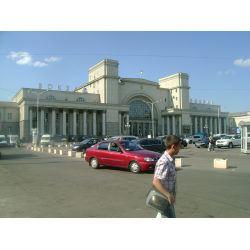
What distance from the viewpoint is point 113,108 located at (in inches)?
2697

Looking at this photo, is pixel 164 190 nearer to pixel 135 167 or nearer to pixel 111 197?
pixel 111 197

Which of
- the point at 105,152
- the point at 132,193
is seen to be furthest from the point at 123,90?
the point at 132,193

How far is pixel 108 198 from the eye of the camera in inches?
257

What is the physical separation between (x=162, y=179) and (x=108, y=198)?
3.74 m

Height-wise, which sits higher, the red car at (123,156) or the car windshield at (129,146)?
the car windshield at (129,146)

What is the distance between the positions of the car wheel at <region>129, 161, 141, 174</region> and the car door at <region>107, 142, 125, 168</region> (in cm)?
48

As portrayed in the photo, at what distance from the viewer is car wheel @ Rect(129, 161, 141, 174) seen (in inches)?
428

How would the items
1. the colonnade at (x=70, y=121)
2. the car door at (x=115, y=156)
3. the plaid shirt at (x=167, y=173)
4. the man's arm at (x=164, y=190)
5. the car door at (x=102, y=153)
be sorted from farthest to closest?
the colonnade at (x=70, y=121) → the car door at (x=102, y=153) → the car door at (x=115, y=156) → the plaid shirt at (x=167, y=173) → the man's arm at (x=164, y=190)

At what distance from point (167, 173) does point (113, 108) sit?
215 ft

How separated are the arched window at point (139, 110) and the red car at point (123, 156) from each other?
2553 inches

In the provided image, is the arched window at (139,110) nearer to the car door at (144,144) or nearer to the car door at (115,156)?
the car door at (144,144)

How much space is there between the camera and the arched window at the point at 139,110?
255ft

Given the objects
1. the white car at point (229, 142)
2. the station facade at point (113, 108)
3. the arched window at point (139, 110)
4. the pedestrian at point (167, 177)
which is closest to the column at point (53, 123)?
the station facade at point (113, 108)

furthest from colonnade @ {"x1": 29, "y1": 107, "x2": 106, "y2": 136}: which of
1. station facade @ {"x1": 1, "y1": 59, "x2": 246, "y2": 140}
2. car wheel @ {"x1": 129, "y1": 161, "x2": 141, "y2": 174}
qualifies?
car wheel @ {"x1": 129, "y1": 161, "x2": 141, "y2": 174}
